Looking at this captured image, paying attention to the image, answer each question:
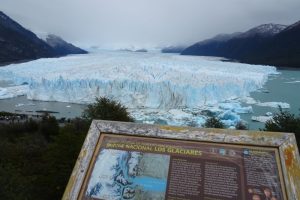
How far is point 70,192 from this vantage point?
143 inches

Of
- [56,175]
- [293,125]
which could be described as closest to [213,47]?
[293,125]

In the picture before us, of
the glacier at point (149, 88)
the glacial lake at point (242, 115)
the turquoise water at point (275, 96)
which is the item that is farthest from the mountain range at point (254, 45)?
the glacier at point (149, 88)

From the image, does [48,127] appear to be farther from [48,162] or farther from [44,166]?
[48,162]

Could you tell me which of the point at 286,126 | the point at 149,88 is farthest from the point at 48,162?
the point at 149,88

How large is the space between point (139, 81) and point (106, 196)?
22.5 metres

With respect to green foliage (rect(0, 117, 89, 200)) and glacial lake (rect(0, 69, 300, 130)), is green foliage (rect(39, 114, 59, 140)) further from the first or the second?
green foliage (rect(0, 117, 89, 200))

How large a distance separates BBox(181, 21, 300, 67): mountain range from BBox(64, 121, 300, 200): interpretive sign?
7541cm

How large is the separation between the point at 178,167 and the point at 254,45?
8934 cm

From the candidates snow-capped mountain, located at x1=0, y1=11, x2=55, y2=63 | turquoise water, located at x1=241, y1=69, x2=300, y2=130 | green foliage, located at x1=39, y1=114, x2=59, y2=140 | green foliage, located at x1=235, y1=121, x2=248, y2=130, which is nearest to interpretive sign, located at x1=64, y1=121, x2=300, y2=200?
green foliage, located at x1=235, y1=121, x2=248, y2=130

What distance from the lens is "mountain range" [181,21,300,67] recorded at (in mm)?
81375

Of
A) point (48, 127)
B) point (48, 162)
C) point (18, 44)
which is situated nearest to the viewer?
point (48, 162)

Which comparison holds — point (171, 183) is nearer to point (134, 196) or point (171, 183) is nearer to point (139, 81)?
point (134, 196)

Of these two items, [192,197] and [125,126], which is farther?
[125,126]

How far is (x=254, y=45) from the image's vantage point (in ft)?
292
